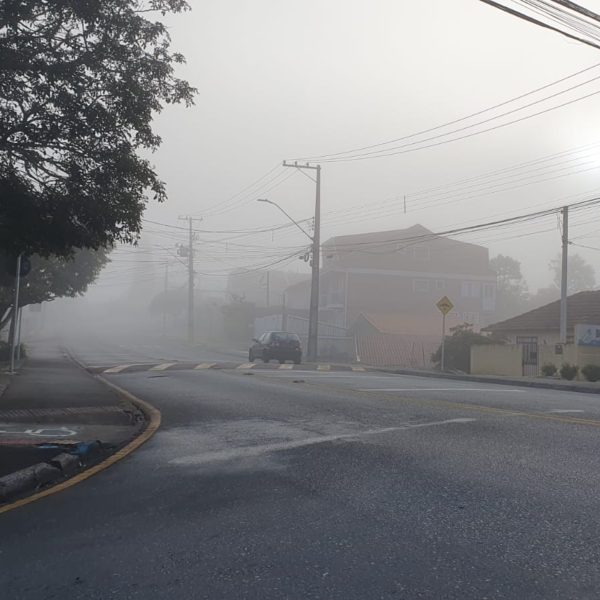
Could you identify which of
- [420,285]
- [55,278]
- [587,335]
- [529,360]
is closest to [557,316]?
[529,360]

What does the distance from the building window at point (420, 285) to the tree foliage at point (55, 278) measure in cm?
3278

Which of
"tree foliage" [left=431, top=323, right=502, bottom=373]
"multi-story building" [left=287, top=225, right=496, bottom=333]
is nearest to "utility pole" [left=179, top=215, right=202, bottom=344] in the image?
"multi-story building" [left=287, top=225, right=496, bottom=333]

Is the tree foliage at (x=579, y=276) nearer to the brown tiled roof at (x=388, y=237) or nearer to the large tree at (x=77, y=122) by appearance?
the brown tiled roof at (x=388, y=237)

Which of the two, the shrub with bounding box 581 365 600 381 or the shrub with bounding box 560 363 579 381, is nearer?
the shrub with bounding box 581 365 600 381

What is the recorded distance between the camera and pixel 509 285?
84125 mm

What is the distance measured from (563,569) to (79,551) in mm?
3054

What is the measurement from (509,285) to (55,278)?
6515cm

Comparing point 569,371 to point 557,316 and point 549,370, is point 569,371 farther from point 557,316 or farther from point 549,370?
point 557,316

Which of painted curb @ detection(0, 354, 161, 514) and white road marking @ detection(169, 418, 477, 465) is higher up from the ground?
white road marking @ detection(169, 418, 477, 465)

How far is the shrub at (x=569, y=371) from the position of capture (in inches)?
941

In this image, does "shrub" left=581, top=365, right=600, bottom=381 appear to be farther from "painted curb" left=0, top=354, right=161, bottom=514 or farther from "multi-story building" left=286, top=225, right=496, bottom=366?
"multi-story building" left=286, top=225, right=496, bottom=366

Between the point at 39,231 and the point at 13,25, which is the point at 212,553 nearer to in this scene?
the point at 39,231

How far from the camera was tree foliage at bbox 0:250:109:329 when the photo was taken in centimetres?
2752

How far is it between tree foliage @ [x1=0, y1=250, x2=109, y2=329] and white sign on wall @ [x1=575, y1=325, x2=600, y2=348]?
18.7 m
